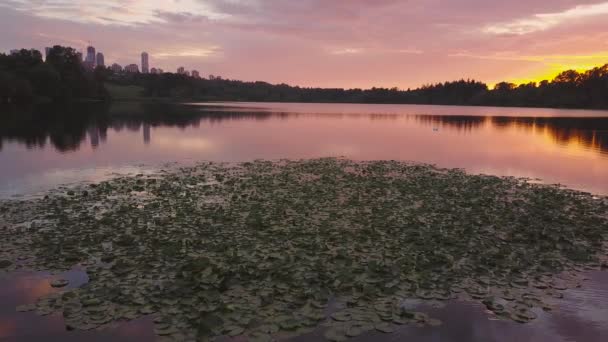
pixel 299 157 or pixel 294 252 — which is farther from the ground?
pixel 299 157

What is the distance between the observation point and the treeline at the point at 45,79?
87.2 m

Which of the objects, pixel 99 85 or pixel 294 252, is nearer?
pixel 294 252

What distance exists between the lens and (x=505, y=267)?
974 centimetres

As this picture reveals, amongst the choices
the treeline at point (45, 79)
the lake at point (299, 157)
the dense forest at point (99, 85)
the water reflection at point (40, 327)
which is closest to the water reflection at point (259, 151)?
the lake at point (299, 157)

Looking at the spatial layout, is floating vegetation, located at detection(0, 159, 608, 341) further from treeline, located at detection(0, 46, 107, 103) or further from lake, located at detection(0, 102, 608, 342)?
treeline, located at detection(0, 46, 107, 103)

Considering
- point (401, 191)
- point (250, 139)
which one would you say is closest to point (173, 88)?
point (250, 139)

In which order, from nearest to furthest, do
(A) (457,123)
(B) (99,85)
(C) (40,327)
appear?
1. (C) (40,327)
2. (A) (457,123)
3. (B) (99,85)

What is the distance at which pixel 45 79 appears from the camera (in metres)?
101

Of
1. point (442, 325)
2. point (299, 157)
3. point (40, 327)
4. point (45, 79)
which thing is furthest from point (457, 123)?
point (45, 79)

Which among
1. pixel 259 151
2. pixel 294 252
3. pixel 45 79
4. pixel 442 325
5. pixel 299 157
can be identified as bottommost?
pixel 442 325

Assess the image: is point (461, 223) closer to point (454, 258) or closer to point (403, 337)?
point (454, 258)

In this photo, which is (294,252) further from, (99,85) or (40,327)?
(99,85)

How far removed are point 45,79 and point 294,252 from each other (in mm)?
111053

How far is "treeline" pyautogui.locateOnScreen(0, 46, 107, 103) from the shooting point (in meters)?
87.2
